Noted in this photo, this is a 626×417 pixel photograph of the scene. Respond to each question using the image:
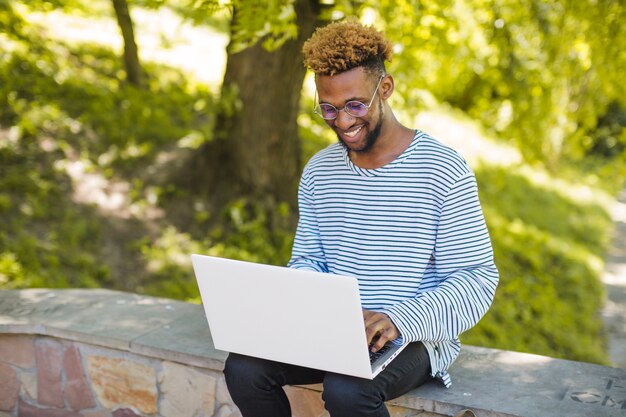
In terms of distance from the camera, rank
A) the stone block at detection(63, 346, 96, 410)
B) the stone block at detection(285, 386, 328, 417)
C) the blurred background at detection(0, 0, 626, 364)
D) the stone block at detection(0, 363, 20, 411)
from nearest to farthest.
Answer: the stone block at detection(285, 386, 328, 417), the stone block at detection(63, 346, 96, 410), the stone block at detection(0, 363, 20, 411), the blurred background at detection(0, 0, 626, 364)

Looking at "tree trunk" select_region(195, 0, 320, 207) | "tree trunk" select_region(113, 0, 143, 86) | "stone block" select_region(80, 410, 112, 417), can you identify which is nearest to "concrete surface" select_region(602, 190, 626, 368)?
"tree trunk" select_region(195, 0, 320, 207)

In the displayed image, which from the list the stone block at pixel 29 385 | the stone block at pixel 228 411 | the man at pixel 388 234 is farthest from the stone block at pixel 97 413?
the man at pixel 388 234

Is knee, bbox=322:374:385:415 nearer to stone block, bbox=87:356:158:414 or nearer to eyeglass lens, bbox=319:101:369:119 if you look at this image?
eyeglass lens, bbox=319:101:369:119

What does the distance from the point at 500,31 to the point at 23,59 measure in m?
3.62

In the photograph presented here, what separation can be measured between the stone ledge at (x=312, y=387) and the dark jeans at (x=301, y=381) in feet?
0.47

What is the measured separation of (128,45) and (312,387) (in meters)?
4.37

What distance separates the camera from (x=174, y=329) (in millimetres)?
3166

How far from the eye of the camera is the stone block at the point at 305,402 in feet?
8.98

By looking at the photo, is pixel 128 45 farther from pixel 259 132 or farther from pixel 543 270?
pixel 543 270

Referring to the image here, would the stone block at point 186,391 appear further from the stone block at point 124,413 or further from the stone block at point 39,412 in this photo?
the stone block at point 39,412

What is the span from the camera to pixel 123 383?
310cm

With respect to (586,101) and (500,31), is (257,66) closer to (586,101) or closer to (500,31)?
(500,31)

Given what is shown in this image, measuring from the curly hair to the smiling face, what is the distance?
0.08 ft

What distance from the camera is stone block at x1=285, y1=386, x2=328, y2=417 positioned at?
2736 millimetres
